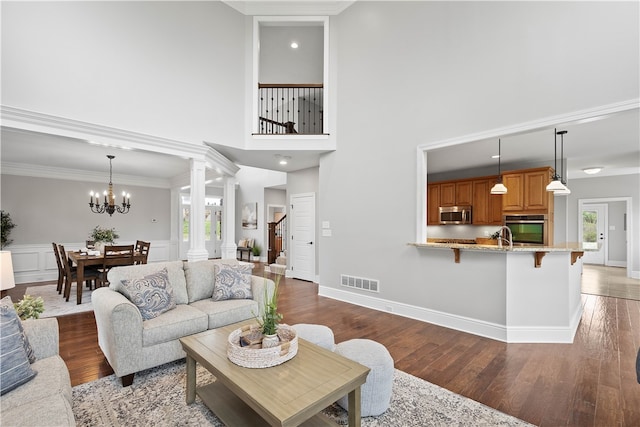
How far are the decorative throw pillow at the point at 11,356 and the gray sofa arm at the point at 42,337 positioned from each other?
280mm

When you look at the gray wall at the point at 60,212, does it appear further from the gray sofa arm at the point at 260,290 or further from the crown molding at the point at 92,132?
the gray sofa arm at the point at 260,290

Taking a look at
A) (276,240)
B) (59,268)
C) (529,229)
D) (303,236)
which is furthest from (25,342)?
(276,240)

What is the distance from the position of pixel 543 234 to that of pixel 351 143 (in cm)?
409

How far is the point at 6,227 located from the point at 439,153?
9066mm

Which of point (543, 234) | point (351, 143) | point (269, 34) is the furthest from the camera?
point (269, 34)

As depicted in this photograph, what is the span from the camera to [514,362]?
284 cm

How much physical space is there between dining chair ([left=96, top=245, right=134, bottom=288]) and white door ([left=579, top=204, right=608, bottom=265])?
12.6m

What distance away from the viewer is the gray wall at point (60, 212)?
633cm

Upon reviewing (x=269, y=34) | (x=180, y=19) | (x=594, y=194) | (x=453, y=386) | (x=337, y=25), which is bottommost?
(x=453, y=386)

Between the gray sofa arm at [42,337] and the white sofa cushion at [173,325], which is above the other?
the gray sofa arm at [42,337]

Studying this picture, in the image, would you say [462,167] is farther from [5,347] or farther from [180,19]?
[5,347]

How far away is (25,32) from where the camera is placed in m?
3.32

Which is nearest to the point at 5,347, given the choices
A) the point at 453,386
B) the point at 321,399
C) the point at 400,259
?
the point at 321,399

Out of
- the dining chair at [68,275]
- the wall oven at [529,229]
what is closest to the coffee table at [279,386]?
the dining chair at [68,275]
